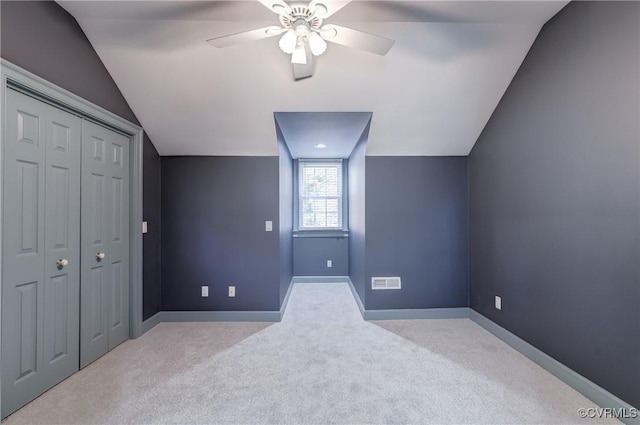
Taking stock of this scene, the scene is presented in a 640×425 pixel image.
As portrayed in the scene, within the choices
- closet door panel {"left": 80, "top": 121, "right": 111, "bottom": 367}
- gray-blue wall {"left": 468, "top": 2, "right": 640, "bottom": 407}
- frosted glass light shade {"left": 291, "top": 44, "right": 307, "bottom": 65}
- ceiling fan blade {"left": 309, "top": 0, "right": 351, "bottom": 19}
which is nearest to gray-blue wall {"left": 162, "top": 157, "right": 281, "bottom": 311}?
closet door panel {"left": 80, "top": 121, "right": 111, "bottom": 367}

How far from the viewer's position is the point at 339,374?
6.77 feet

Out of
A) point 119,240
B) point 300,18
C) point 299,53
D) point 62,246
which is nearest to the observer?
point 300,18

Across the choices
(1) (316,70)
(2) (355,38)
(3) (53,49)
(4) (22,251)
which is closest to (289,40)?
(2) (355,38)

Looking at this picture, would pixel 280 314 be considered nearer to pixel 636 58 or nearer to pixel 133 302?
pixel 133 302

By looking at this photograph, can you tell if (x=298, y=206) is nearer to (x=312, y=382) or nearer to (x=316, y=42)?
(x=312, y=382)

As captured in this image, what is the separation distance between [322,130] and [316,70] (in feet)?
3.50

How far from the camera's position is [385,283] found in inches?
128

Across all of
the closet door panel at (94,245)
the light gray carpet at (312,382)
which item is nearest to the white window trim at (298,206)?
the light gray carpet at (312,382)

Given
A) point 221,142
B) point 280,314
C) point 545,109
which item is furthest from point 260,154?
point 545,109

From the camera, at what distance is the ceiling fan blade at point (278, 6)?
1385 millimetres

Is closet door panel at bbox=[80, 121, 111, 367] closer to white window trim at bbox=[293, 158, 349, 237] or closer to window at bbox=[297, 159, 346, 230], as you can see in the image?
white window trim at bbox=[293, 158, 349, 237]

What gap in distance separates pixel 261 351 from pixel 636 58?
334 cm

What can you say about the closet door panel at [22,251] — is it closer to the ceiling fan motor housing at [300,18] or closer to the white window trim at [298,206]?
the ceiling fan motor housing at [300,18]

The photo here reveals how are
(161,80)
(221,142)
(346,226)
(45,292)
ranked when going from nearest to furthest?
(45,292) < (161,80) < (221,142) < (346,226)
